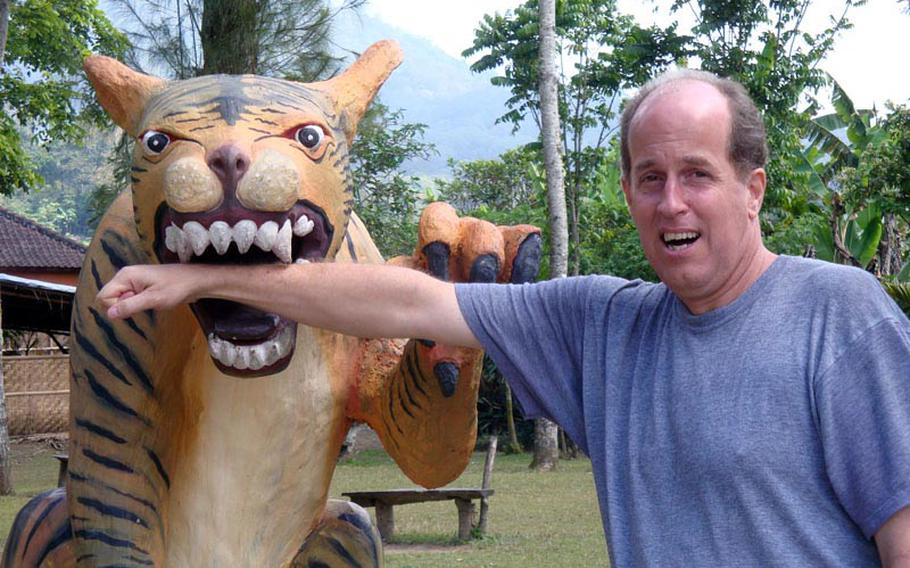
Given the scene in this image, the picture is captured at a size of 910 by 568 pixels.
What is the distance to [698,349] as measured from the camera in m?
1.81

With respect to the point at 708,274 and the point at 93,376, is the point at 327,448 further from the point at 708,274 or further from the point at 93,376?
the point at 708,274

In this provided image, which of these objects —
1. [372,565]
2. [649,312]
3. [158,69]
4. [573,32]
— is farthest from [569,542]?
[573,32]

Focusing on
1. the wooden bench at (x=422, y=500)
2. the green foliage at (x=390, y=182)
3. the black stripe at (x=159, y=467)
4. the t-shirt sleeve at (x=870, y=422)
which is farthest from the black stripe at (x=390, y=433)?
the green foliage at (x=390, y=182)

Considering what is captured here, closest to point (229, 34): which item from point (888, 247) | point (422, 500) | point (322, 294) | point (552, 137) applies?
point (422, 500)

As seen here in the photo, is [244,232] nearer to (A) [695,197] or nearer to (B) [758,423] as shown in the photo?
(A) [695,197]

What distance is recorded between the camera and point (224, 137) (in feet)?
6.72

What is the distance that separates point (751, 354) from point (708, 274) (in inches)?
5.8

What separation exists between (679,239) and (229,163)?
778 millimetres

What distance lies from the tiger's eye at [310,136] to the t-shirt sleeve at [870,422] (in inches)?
40.8

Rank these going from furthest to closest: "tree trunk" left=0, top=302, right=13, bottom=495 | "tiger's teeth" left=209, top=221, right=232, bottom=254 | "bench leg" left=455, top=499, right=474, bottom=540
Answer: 1. "tree trunk" left=0, top=302, right=13, bottom=495
2. "bench leg" left=455, top=499, right=474, bottom=540
3. "tiger's teeth" left=209, top=221, right=232, bottom=254

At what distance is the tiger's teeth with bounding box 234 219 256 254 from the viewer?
1896 mm

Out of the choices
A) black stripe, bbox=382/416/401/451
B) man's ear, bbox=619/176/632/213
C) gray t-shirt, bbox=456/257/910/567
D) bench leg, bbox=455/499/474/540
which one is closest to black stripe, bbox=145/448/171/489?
black stripe, bbox=382/416/401/451

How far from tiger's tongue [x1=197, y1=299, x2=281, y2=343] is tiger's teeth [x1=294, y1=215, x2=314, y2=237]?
16cm

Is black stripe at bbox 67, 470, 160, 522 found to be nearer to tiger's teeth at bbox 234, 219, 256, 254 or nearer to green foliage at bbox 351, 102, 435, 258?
tiger's teeth at bbox 234, 219, 256, 254
